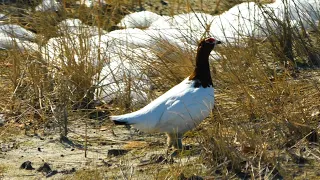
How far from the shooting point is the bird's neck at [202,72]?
602 cm

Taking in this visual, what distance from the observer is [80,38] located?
6992mm

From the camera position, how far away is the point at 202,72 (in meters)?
6.08

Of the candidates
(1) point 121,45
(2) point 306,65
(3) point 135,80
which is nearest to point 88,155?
(3) point 135,80

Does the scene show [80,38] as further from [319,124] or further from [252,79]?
[319,124]

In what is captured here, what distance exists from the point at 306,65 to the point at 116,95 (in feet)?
5.94

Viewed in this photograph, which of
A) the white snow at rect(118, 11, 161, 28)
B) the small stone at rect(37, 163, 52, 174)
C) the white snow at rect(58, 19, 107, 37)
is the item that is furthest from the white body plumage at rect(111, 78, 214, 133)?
the white snow at rect(118, 11, 161, 28)

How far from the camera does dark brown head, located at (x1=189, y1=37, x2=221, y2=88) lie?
19.8 ft

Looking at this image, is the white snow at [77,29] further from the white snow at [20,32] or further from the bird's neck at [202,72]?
the bird's neck at [202,72]

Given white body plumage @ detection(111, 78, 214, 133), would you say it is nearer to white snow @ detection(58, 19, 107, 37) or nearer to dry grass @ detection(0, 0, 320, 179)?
dry grass @ detection(0, 0, 320, 179)

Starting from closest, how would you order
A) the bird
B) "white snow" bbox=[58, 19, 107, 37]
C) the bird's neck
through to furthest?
the bird, the bird's neck, "white snow" bbox=[58, 19, 107, 37]

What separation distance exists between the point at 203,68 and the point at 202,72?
63 mm

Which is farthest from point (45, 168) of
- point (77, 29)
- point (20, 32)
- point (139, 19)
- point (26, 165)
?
point (139, 19)

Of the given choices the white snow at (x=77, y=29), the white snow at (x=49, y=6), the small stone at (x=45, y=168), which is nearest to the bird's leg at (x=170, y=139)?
the small stone at (x=45, y=168)

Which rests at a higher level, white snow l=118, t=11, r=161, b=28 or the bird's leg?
white snow l=118, t=11, r=161, b=28
